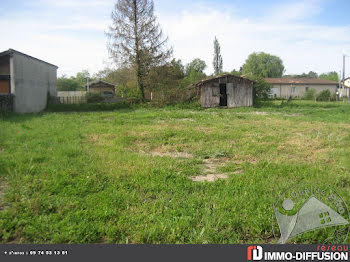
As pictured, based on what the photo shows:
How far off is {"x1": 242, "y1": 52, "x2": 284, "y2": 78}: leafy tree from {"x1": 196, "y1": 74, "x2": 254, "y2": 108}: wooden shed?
46.2 meters

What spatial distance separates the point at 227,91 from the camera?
26062 millimetres

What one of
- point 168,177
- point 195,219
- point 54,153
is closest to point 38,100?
point 54,153

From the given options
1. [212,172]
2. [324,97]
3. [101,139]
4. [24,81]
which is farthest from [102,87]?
[212,172]

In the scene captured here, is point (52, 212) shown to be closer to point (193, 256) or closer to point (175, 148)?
point (193, 256)

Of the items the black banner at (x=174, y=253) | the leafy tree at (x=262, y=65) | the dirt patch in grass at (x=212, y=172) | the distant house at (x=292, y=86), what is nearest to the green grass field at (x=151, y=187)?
the dirt patch in grass at (x=212, y=172)

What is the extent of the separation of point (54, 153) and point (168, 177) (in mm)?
3017

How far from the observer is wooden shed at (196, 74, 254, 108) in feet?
84.9

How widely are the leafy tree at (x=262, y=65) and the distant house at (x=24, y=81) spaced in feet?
179

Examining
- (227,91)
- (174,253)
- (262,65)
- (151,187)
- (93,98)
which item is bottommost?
(174,253)

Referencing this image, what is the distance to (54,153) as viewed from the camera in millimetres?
6469

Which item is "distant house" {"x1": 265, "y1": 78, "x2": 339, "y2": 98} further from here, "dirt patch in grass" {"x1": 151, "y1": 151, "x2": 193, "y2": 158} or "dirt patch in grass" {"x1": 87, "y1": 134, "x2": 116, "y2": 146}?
"dirt patch in grass" {"x1": 151, "y1": 151, "x2": 193, "y2": 158}

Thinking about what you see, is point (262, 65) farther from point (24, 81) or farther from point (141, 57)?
point (24, 81)

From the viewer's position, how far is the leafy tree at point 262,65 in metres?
70.8

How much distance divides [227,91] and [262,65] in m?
50.2
